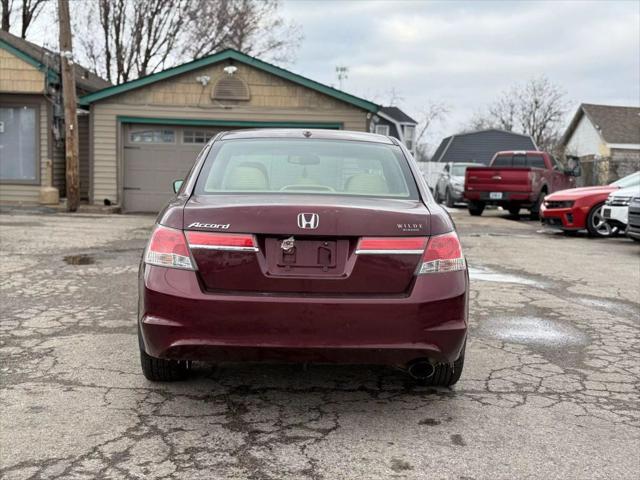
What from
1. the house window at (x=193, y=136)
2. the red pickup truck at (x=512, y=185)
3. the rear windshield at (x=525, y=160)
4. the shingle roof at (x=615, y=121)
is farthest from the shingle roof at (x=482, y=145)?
the house window at (x=193, y=136)

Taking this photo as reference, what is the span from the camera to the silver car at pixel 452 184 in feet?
80.1

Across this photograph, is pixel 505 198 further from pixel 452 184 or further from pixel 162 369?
pixel 162 369

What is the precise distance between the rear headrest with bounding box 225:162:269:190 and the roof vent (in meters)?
13.9

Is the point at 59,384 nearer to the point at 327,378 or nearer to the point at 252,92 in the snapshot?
the point at 327,378

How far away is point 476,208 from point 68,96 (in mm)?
11394

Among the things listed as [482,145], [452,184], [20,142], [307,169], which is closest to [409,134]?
[482,145]

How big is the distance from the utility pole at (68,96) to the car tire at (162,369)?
13975 millimetres

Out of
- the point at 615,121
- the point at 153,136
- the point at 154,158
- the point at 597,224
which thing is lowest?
the point at 597,224

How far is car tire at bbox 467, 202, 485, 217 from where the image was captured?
20359 mm

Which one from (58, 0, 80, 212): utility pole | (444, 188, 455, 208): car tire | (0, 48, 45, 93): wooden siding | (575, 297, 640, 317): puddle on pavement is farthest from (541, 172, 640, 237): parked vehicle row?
(0, 48, 45, 93): wooden siding

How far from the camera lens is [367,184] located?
4.17 metres

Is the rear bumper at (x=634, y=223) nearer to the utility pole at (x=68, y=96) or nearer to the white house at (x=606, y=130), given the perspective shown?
the utility pole at (x=68, y=96)

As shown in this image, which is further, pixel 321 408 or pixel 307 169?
pixel 307 169

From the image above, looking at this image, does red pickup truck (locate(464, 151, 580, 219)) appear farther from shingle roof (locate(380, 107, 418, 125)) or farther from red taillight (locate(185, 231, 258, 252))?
shingle roof (locate(380, 107, 418, 125))
